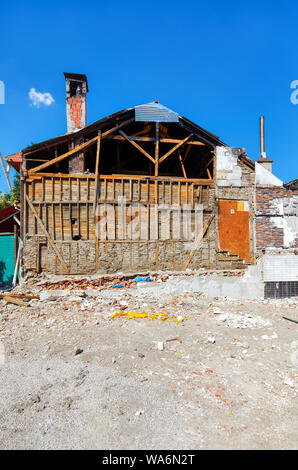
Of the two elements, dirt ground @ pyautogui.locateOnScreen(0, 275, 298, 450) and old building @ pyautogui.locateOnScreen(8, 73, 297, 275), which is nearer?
dirt ground @ pyautogui.locateOnScreen(0, 275, 298, 450)

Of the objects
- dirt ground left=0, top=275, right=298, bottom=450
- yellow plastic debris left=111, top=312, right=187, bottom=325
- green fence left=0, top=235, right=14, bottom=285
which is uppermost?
green fence left=0, top=235, right=14, bottom=285

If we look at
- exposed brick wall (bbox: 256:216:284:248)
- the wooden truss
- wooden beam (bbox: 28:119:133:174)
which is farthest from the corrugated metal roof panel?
exposed brick wall (bbox: 256:216:284:248)

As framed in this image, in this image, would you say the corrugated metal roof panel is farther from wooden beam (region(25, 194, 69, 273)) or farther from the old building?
wooden beam (region(25, 194, 69, 273))

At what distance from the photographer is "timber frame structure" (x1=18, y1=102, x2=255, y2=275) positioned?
8.93m

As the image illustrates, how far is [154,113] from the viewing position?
970 centimetres

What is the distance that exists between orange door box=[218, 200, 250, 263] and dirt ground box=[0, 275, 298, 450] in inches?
117

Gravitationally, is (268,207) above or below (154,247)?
above

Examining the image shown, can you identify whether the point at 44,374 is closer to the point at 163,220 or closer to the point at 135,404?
the point at 135,404

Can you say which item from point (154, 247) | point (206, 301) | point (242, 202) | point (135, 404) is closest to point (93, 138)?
point (154, 247)

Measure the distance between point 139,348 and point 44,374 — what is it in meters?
1.94

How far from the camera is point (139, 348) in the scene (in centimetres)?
Answer: 518

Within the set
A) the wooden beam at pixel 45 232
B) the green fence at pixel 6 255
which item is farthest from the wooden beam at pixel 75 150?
the green fence at pixel 6 255

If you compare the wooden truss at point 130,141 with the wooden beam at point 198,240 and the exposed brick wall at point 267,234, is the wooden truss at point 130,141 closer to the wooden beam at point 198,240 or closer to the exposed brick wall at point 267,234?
the wooden beam at point 198,240

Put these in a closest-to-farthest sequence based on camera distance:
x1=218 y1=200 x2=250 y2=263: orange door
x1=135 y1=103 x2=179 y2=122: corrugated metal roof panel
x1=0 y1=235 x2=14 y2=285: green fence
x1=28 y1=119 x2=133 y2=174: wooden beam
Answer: x1=28 y1=119 x2=133 y2=174: wooden beam, x1=135 y1=103 x2=179 y2=122: corrugated metal roof panel, x1=218 y1=200 x2=250 y2=263: orange door, x1=0 y1=235 x2=14 y2=285: green fence
